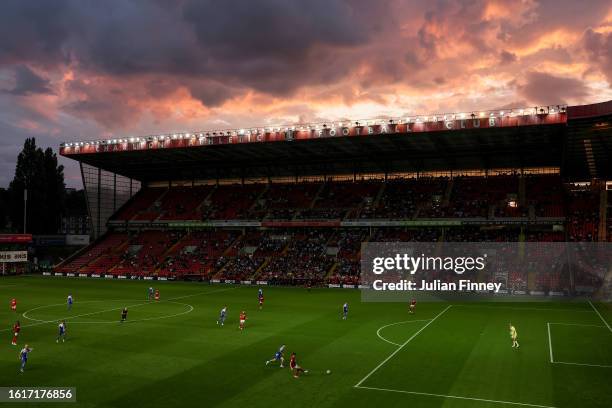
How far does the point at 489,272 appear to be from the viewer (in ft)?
204

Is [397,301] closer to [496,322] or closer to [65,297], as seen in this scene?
[496,322]

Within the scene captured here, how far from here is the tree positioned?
107 meters

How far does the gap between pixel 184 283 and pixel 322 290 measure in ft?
68.0

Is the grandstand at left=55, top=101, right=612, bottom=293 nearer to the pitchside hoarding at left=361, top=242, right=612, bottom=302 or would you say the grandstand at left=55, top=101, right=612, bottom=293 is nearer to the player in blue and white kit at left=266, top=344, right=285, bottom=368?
the pitchside hoarding at left=361, top=242, right=612, bottom=302

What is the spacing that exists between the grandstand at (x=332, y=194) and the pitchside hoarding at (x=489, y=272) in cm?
73

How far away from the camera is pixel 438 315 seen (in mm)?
44844

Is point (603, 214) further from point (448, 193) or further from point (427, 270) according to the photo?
point (427, 270)

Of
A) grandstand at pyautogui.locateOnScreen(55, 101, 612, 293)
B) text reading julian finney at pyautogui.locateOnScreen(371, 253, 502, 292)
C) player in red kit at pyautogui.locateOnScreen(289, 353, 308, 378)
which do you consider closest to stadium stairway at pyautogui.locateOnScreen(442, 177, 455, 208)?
grandstand at pyautogui.locateOnScreen(55, 101, 612, 293)

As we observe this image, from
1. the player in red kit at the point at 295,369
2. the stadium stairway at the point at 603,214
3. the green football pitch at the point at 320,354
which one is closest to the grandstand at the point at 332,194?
the stadium stairway at the point at 603,214

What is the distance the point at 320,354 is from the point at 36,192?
9508 cm

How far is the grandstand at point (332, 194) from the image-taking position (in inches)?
2633

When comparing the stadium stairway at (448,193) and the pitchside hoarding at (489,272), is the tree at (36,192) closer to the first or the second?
the pitchside hoarding at (489,272)

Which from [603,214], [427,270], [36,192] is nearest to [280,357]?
[427,270]

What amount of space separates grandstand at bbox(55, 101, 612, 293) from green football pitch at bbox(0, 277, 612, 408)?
2047 cm
